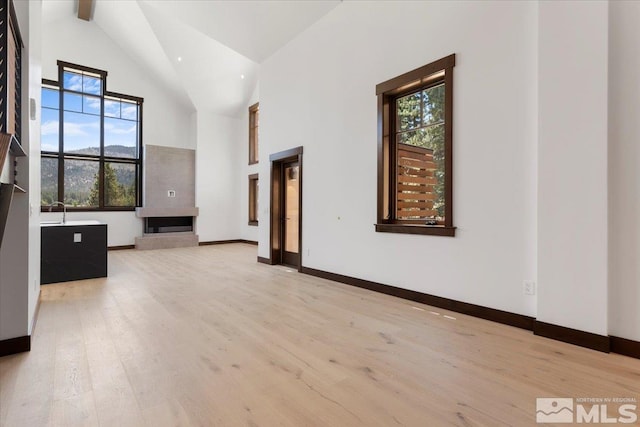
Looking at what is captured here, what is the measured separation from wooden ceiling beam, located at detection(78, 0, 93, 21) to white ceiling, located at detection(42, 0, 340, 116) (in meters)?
0.14

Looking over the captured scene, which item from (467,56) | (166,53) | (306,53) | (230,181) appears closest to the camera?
(467,56)

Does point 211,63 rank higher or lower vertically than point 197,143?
higher

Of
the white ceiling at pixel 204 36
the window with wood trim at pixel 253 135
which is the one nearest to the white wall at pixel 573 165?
the white ceiling at pixel 204 36

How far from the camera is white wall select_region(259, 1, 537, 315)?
9.83ft

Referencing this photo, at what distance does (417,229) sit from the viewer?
3764 millimetres

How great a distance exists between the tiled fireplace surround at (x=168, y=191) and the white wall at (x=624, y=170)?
899 centimetres

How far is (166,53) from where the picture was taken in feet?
25.8

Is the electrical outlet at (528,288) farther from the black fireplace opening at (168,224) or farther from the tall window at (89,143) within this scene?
the tall window at (89,143)

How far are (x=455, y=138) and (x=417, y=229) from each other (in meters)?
1.06

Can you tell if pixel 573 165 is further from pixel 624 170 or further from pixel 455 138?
pixel 455 138

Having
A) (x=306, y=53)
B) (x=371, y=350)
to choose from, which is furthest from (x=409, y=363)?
(x=306, y=53)

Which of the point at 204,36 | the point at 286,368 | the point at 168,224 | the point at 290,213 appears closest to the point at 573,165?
the point at 286,368

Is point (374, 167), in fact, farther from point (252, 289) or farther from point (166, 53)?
point (166, 53)

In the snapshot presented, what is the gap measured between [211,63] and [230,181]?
3.39m
